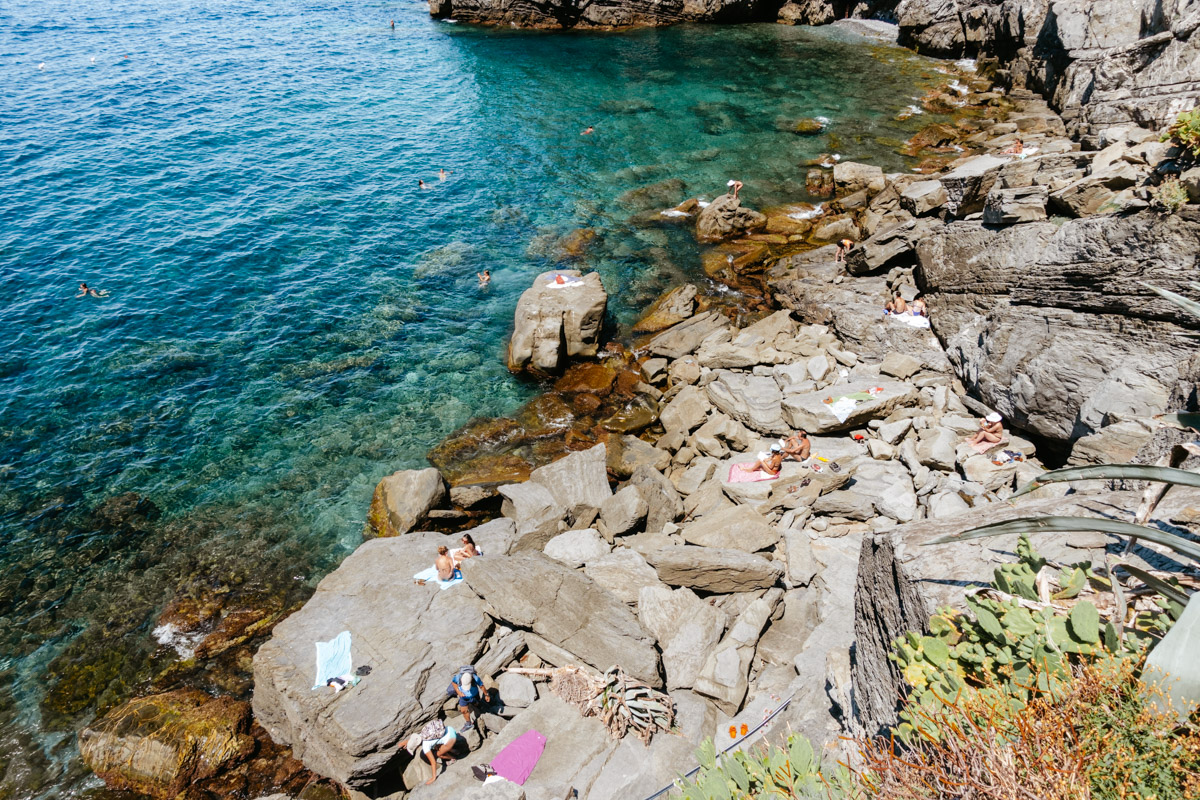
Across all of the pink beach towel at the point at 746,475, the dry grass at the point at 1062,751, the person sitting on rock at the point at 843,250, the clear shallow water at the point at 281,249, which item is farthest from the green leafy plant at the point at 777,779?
the person sitting on rock at the point at 843,250

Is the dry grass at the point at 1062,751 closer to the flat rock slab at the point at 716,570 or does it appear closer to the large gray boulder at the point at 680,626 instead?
the large gray boulder at the point at 680,626

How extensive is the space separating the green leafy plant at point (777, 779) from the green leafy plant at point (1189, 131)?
14.8 m

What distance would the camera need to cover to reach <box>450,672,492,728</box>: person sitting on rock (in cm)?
1002

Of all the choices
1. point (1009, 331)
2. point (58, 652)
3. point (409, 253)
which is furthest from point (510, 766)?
point (409, 253)

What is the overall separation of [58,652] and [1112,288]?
81.6 ft

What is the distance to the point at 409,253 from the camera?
26453mm

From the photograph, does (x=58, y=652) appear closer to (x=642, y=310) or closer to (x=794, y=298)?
(x=642, y=310)

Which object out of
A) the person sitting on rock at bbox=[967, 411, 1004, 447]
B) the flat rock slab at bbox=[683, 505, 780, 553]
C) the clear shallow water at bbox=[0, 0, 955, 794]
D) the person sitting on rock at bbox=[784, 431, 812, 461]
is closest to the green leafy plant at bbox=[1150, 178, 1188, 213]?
the person sitting on rock at bbox=[967, 411, 1004, 447]

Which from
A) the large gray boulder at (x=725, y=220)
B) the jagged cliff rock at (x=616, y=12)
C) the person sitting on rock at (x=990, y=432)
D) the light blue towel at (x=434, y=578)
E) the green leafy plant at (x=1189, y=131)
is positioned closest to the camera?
the green leafy plant at (x=1189, y=131)

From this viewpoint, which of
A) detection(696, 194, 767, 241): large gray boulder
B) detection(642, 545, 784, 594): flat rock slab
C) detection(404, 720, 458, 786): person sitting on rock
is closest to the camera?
→ detection(404, 720, 458, 786): person sitting on rock

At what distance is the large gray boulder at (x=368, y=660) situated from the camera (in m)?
9.91


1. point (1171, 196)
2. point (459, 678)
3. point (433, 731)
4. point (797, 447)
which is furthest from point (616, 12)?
point (433, 731)

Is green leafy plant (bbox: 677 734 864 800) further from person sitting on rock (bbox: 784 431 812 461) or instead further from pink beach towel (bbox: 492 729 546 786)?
person sitting on rock (bbox: 784 431 812 461)

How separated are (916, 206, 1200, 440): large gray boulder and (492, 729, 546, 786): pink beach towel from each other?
12.5 meters
